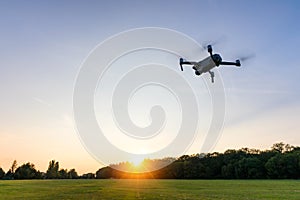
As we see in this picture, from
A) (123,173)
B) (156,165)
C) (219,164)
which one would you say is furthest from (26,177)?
(219,164)

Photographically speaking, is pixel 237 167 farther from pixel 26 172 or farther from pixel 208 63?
pixel 208 63

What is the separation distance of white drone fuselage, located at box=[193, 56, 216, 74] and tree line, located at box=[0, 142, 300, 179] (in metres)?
91.7

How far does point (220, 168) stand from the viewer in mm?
116750

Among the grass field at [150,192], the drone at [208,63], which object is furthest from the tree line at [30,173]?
the drone at [208,63]

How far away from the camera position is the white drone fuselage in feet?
39.4

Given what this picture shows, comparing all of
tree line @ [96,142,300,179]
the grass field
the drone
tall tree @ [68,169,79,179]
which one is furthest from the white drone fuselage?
tall tree @ [68,169,79,179]

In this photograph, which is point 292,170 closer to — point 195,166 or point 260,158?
point 260,158

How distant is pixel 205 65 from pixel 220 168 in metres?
110

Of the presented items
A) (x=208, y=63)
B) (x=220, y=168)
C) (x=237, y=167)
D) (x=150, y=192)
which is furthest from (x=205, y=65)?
(x=220, y=168)

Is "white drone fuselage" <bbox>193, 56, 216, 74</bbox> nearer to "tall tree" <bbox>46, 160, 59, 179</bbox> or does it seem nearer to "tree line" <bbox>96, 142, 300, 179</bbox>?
"tree line" <bbox>96, 142, 300, 179</bbox>

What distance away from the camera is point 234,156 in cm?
12256

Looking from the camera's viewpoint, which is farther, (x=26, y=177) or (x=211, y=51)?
(x=26, y=177)

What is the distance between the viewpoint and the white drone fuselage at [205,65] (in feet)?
39.4

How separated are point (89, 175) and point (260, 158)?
72.9m
